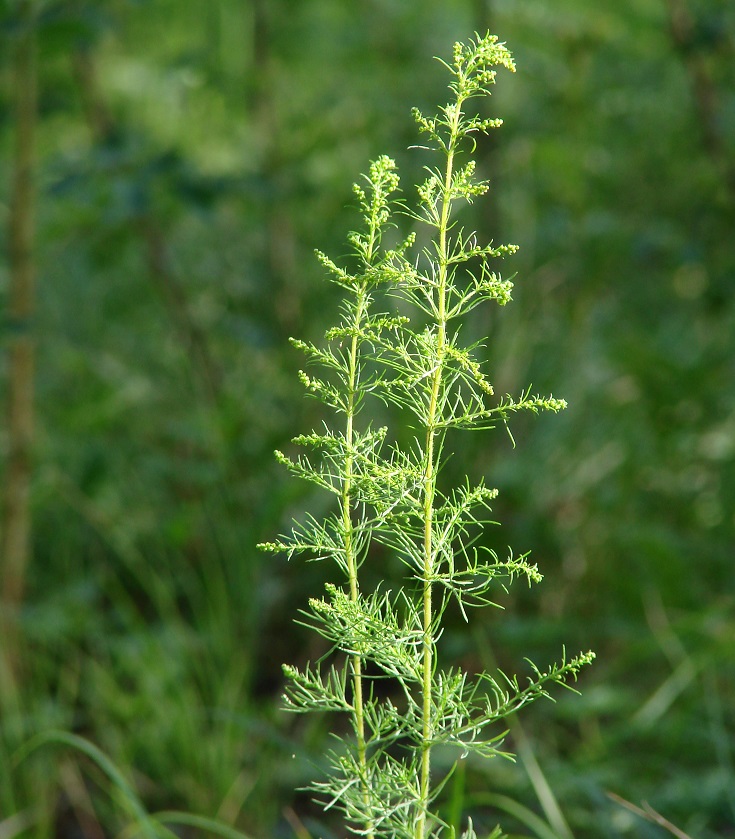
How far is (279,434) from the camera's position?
2.19 metres

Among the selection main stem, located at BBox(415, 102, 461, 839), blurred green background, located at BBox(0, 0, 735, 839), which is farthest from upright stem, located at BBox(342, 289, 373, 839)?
blurred green background, located at BBox(0, 0, 735, 839)

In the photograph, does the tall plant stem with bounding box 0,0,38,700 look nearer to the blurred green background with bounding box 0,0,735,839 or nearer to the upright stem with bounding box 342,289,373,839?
the blurred green background with bounding box 0,0,735,839

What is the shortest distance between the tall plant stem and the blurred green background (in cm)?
2

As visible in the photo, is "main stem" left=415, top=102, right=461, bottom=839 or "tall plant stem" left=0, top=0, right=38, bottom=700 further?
"tall plant stem" left=0, top=0, right=38, bottom=700

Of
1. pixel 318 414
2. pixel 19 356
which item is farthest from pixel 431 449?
pixel 318 414

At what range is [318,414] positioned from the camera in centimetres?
235

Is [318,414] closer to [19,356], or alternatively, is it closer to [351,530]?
[19,356]

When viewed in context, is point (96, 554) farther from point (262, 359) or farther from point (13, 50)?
point (13, 50)

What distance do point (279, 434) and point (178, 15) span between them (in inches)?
48.5

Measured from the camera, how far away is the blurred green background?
167 cm

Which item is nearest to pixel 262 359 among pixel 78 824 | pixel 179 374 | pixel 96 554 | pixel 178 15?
pixel 179 374

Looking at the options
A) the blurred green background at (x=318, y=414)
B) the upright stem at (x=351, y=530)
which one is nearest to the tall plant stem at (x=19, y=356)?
the blurred green background at (x=318, y=414)

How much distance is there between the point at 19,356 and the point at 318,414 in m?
0.79

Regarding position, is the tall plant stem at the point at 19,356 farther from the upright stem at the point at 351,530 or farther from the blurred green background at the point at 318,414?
the upright stem at the point at 351,530
